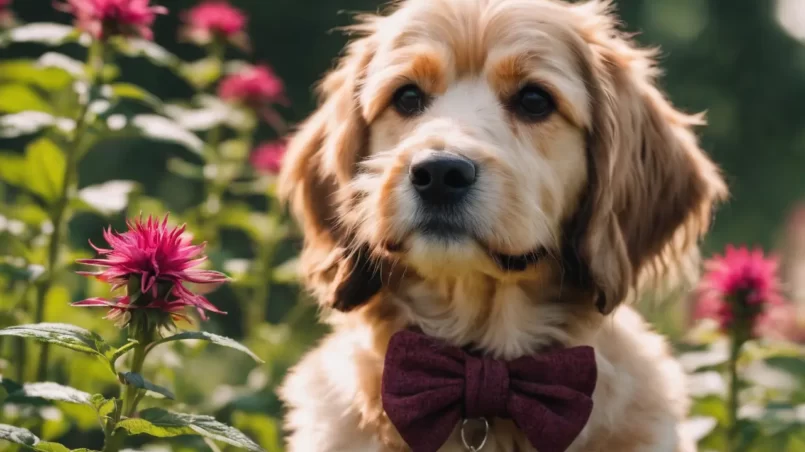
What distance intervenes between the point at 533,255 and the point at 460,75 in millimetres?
584

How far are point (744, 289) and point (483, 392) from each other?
118 centimetres

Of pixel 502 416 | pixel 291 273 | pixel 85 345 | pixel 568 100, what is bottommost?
pixel 291 273

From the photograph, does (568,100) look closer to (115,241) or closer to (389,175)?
(389,175)

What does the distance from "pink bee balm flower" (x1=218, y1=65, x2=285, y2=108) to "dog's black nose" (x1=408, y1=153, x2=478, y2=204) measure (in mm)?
2180

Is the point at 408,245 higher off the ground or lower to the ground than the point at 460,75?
lower

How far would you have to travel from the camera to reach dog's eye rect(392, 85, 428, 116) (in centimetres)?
330

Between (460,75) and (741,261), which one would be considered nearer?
(460,75)

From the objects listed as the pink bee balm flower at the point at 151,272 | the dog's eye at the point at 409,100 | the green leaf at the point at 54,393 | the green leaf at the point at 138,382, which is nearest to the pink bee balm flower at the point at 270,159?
the dog's eye at the point at 409,100

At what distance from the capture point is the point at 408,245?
2.96 meters

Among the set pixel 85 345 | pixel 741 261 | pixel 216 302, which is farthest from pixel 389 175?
pixel 216 302

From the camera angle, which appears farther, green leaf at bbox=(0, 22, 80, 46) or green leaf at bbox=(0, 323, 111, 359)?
green leaf at bbox=(0, 22, 80, 46)

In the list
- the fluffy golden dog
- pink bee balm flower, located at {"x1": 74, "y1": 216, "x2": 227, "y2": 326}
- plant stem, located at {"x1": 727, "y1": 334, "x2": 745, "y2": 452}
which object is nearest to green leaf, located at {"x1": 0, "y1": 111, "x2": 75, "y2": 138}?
the fluffy golden dog

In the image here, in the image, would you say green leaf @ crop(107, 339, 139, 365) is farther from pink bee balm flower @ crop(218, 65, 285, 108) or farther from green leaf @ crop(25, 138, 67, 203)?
pink bee balm flower @ crop(218, 65, 285, 108)

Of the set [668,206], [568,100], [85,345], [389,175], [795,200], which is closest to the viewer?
[85,345]
